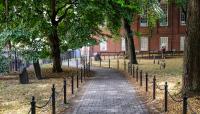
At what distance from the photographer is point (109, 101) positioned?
17234 mm

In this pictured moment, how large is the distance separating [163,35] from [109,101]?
4812cm

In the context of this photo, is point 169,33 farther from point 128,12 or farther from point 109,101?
point 109,101

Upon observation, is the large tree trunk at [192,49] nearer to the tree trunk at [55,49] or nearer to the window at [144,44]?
the tree trunk at [55,49]

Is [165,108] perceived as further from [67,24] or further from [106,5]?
[67,24]

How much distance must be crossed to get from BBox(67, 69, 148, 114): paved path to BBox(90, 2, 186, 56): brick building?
40.9m

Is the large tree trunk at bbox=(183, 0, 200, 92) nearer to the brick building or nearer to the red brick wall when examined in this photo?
the brick building

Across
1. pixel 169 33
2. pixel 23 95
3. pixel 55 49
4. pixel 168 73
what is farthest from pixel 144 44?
pixel 23 95

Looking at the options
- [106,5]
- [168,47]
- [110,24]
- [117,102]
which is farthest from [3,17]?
[168,47]

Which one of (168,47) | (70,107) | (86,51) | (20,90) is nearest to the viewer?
(70,107)

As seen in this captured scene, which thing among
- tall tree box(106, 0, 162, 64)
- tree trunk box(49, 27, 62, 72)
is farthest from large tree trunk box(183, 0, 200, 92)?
tree trunk box(49, 27, 62, 72)

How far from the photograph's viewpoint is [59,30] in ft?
109

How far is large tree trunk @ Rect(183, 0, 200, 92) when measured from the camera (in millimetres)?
16525

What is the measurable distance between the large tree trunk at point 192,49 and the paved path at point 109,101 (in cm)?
210

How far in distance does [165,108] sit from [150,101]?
7.98 ft
